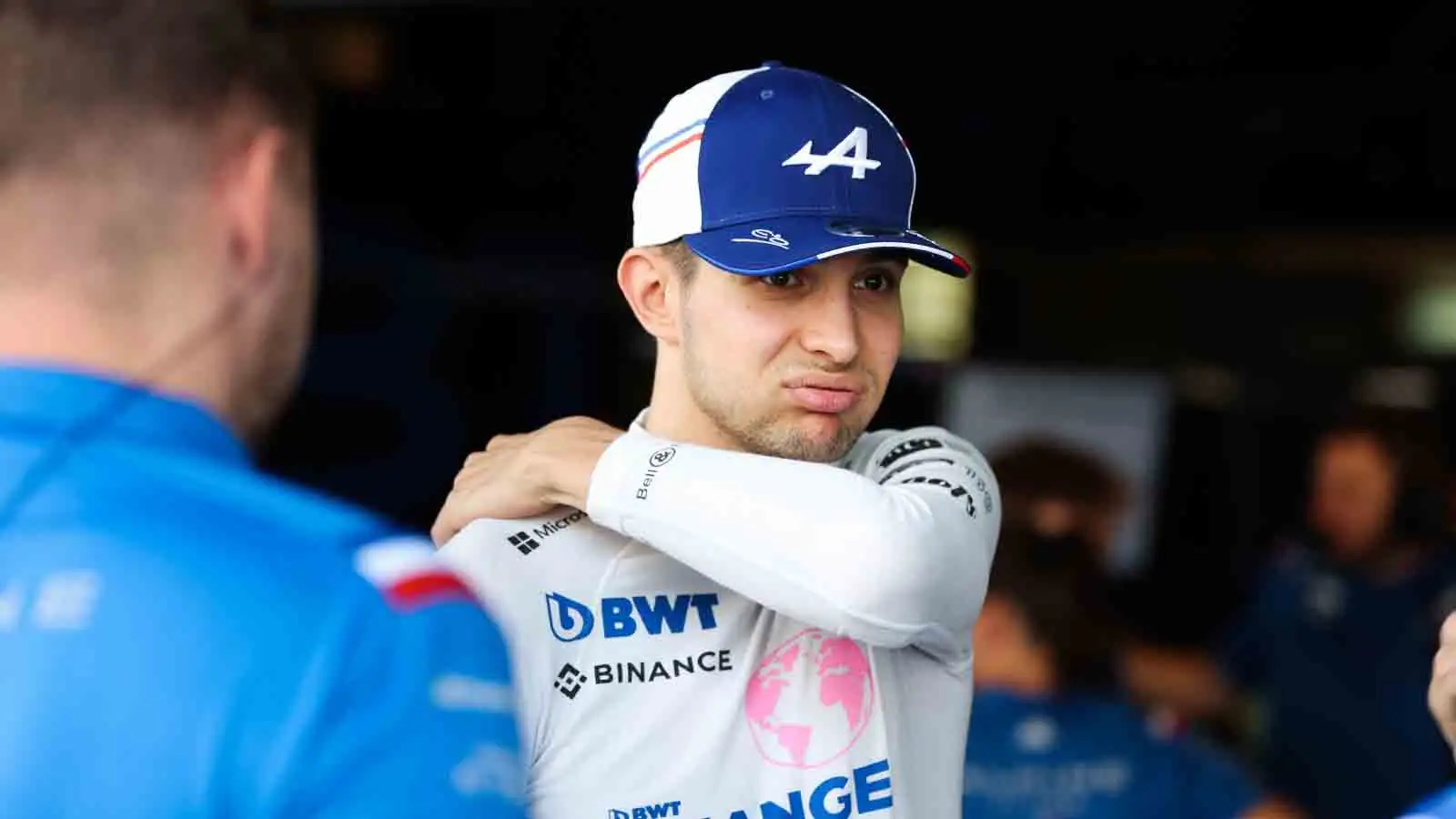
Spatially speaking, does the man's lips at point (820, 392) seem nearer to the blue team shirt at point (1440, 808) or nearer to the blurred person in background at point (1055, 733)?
the blue team shirt at point (1440, 808)

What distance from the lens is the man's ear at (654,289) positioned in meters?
1.86

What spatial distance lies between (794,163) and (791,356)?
20 centimetres

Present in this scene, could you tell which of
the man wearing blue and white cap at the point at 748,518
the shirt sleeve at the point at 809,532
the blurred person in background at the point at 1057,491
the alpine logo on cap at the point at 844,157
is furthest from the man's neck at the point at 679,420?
the blurred person in background at the point at 1057,491

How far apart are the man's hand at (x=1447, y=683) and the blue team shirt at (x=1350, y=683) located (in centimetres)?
295

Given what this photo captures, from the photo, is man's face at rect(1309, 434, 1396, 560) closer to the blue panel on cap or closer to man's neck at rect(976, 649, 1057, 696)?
man's neck at rect(976, 649, 1057, 696)

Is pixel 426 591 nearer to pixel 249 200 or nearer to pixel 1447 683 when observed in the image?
pixel 249 200

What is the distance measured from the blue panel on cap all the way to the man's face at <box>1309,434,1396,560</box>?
3021 millimetres

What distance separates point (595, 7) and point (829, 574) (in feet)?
16.0

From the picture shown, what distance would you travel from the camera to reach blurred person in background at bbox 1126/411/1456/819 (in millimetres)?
4406

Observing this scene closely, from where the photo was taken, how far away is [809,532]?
1.58m

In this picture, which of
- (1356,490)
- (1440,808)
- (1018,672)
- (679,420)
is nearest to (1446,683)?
(1440,808)

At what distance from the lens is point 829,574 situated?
1.57 metres

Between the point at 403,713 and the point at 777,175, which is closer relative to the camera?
the point at 403,713

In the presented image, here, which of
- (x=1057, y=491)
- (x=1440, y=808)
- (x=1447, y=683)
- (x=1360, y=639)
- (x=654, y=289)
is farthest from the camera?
(x=1360, y=639)
